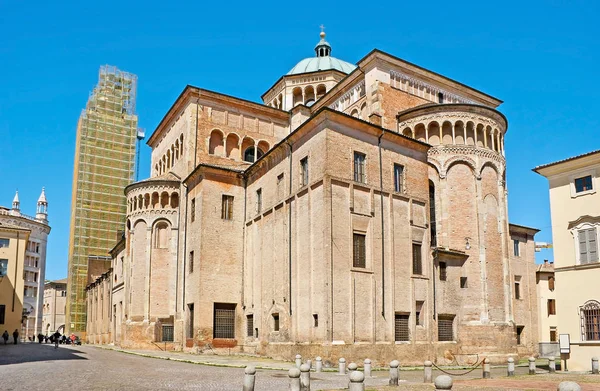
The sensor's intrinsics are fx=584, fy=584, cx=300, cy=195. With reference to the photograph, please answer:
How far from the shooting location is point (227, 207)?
33812mm

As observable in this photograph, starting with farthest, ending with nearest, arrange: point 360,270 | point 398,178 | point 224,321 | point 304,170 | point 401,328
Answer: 1. point 224,321
2. point 398,178
3. point 304,170
4. point 401,328
5. point 360,270

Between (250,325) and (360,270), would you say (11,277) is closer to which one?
(250,325)

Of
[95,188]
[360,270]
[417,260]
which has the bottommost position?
[360,270]

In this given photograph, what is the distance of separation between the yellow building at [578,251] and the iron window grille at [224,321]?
54.8 feet

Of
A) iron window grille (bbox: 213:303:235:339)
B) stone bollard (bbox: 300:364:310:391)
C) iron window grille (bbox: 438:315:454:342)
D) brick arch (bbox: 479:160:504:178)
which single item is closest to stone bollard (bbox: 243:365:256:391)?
stone bollard (bbox: 300:364:310:391)

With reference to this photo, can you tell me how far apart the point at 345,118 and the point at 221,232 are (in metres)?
10.4

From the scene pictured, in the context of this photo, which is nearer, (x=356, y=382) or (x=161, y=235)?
(x=356, y=382)

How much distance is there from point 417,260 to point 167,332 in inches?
653

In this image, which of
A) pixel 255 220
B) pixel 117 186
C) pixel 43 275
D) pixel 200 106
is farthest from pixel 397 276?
pixel 43 275

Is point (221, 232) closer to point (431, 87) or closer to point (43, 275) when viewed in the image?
point (431, 87)

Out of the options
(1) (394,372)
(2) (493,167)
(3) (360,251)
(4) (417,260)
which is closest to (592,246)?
(4) (417,260)

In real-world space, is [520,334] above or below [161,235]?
below

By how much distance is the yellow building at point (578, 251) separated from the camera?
24.3 m

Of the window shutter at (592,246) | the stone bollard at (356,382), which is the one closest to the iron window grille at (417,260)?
the window shutter at (592,246)
